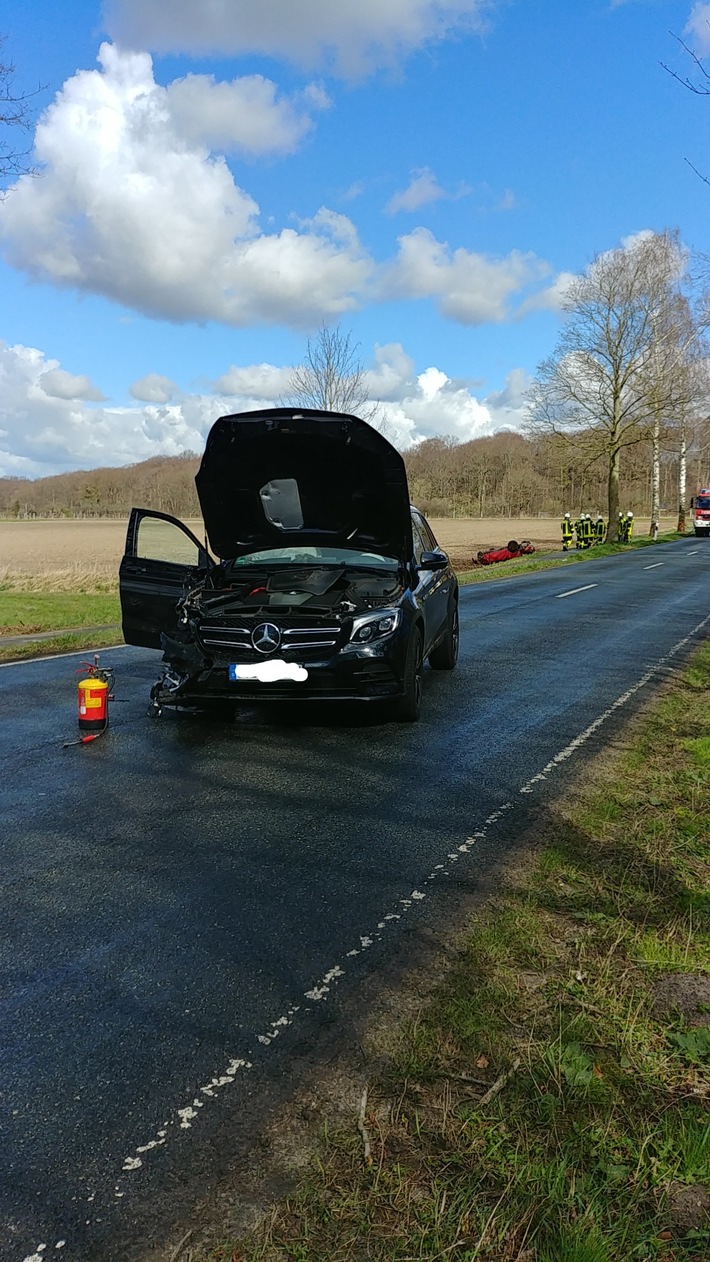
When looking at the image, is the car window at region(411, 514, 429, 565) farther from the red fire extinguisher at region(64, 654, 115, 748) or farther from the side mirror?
the red fire extinguisher at region(64, 654, 115, 748)

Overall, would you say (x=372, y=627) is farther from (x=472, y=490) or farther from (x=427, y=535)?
(x=472, y=490)

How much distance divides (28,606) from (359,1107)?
16.3 metres

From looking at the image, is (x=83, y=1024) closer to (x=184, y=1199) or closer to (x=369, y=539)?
(x=184, y=1199)

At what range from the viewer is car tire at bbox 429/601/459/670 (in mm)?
8594

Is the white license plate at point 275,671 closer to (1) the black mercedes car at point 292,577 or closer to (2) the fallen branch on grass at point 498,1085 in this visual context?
(1) the black mercedes car at point 292,577

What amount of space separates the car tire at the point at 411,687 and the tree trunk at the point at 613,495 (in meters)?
31.1

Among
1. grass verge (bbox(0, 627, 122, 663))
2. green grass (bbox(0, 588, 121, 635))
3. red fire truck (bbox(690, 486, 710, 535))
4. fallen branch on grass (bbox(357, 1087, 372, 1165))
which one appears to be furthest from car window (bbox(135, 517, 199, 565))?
red fire truck (bbox(690, 486, 710, 535))

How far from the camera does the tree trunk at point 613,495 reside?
118 feet

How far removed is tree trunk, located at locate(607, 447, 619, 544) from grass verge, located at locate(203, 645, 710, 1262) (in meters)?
34.4

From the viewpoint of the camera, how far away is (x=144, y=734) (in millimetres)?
6359

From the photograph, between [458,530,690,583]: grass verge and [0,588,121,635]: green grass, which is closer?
[0,588,121,635]: green grass

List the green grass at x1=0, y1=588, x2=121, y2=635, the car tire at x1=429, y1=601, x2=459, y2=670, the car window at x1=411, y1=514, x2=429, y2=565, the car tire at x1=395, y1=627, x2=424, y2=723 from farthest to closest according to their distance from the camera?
the green grass at x1=0, y1=588, x2=121, y2=635 < the car tire at x1=429, y1=601, x2=459, y2=670 < the car window at x1=411, y1=514, x2=429, y2=565 < the car tire at x1=395, y1=627, x2=424, y2=723

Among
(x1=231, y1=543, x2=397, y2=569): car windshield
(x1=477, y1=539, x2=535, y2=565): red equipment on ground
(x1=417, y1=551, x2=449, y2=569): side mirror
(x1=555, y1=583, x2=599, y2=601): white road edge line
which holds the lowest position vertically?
(x1=555, y1=583, x2=599, y2=601): white road edge line

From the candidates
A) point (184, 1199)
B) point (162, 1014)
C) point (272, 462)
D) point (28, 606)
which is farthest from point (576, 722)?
point (28, 606)
